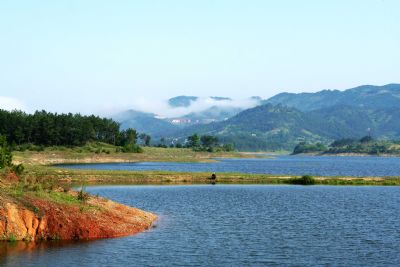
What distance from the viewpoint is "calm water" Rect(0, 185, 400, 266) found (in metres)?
48.3

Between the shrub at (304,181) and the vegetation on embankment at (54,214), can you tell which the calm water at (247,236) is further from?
the shrub at (304,181)

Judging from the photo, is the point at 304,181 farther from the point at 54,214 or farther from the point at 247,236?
the point at 54,214

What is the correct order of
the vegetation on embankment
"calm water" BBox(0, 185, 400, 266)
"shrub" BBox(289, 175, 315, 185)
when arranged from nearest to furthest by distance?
"calm water" BBox(0, 185, 400, 266)
the vegetation on embankment
"shrub" BBox(289, 175, 315, 185)

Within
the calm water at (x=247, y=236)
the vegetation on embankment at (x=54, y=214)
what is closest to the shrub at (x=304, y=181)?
the calm water at (x=247, y=236)

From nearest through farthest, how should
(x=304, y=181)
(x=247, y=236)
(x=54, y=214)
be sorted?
(x=54, y=214) → (x=247, y=236) → (x=304, y=181)

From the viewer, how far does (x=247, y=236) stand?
59344 millimetres

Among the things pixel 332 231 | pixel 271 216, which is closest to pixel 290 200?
pixel 271 216

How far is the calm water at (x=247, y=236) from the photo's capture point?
48.3m

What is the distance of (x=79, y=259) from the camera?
157 feet

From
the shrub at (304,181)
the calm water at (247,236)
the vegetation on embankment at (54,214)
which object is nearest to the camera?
the calm water at (247,236)

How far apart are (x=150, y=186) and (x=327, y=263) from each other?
72.7 metres

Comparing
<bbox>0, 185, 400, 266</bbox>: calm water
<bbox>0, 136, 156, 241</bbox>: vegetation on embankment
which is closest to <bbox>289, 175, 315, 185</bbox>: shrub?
<bbox>0, 185, 400, 266</bbox>: calm water

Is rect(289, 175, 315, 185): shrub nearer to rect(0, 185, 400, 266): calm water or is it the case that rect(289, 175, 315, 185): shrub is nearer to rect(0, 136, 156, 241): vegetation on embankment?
rect(0, 185, 400, 266): calm water

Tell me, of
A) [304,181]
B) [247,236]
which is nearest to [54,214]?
[247,236]
